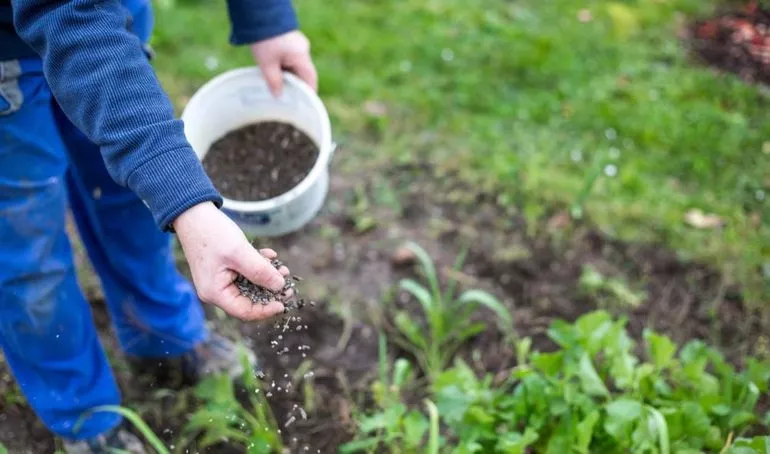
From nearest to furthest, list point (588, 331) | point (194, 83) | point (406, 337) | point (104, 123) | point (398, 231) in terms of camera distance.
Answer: point (104, 123) < point (588, 331) < point (406, 337) < point (398, 231) < point (194, 83)

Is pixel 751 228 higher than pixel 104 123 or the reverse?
the reverse

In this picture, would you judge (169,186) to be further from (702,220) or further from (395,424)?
(702,220)

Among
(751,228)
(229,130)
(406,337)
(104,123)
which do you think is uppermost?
(104,123)

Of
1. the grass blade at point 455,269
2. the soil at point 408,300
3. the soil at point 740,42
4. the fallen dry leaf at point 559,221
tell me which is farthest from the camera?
the soil at point 740,42

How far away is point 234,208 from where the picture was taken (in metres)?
1.79

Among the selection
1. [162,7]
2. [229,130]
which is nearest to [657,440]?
[229,130]

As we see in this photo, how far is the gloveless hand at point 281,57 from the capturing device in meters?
1.89

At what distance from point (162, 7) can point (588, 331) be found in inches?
105

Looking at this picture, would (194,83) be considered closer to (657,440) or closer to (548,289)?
(548,289)

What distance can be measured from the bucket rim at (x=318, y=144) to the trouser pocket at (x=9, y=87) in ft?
1.14

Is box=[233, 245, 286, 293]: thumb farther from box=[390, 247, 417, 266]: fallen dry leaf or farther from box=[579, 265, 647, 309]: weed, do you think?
box=[579, 265, 647, 309]: weed

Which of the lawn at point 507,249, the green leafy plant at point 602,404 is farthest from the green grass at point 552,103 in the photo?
the green leafy plant at point 602,404

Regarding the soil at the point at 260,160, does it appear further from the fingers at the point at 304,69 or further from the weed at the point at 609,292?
the weed at the point at 609,292

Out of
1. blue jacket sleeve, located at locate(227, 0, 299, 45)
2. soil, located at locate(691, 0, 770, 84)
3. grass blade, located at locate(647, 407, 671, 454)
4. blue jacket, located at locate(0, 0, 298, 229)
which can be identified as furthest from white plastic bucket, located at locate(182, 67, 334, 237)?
soil, located at locate(691, 0, 770, 84)
